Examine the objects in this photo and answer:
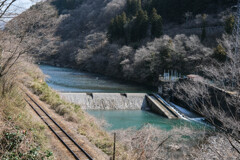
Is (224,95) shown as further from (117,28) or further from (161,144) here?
(117,28)

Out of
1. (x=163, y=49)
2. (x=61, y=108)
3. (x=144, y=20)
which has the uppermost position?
(x=144, y=20)

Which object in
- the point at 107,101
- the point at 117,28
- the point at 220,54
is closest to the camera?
the point at 107,101

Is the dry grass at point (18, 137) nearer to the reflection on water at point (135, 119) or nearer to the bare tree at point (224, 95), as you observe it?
the bare tree at point (224, 95)

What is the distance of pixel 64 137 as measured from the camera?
9.04 metres

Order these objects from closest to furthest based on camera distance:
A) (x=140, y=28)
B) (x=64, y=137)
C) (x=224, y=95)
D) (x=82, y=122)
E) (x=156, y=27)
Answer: (x=64, y=137) < (x=82, y=122) < (x=224, y=95) < (x=156, y=27) < (x=140, y=28)

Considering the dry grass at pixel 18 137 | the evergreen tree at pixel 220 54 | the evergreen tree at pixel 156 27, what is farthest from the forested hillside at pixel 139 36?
the dry grass at pixel 18 137

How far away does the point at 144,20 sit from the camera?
1713 inches

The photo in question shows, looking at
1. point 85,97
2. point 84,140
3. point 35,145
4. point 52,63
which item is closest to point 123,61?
point 85,97

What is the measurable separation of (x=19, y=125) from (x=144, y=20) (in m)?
38.9

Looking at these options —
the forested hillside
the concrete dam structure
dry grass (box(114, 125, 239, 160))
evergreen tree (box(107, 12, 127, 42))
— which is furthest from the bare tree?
evergreen tree (box(107, 12, 127, 42))

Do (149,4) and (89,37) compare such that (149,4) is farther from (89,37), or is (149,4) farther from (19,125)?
(19,125)

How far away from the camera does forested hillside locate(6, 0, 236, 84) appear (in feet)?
51.2

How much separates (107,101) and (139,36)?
22345 mm

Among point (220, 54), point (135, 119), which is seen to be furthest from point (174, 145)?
point (220, 54)
